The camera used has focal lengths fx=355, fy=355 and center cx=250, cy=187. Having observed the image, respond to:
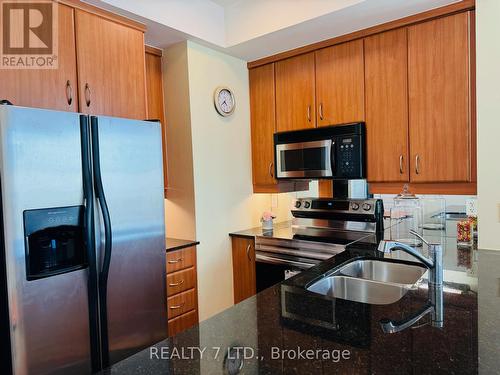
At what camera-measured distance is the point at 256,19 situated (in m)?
2.58

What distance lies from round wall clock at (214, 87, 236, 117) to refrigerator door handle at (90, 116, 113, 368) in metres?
1.28

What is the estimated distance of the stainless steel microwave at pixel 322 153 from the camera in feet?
8.38

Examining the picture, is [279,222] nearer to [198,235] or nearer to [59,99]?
[198,235]

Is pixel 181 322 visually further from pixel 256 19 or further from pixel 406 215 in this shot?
pixel 256 19

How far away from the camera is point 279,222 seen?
3438 mm

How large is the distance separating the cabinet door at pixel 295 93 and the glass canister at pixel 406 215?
0.87m

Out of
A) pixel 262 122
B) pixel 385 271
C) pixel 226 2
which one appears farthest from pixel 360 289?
pixel 226 2

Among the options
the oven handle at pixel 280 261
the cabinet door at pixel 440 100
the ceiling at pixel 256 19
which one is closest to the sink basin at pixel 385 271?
the oven handle at pixel 280 261

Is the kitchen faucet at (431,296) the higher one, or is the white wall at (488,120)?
the white wall at (488,120)

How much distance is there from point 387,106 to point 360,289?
140 centimetres

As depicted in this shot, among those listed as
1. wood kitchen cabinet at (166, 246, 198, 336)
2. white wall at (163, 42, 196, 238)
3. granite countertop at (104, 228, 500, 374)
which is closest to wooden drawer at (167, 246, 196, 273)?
wood kitchen cabinet at (166, 246, 198, 336)

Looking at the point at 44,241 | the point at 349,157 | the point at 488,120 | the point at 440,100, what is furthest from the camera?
the point at 349,157

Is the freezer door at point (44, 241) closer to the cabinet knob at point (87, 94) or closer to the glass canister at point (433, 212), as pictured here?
the cabinet knob at point (87, 94)

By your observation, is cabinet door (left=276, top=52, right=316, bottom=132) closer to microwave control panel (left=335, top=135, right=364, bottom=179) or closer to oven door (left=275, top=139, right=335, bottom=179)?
oven door (left=275, top=139, right=335, bottom=179)
